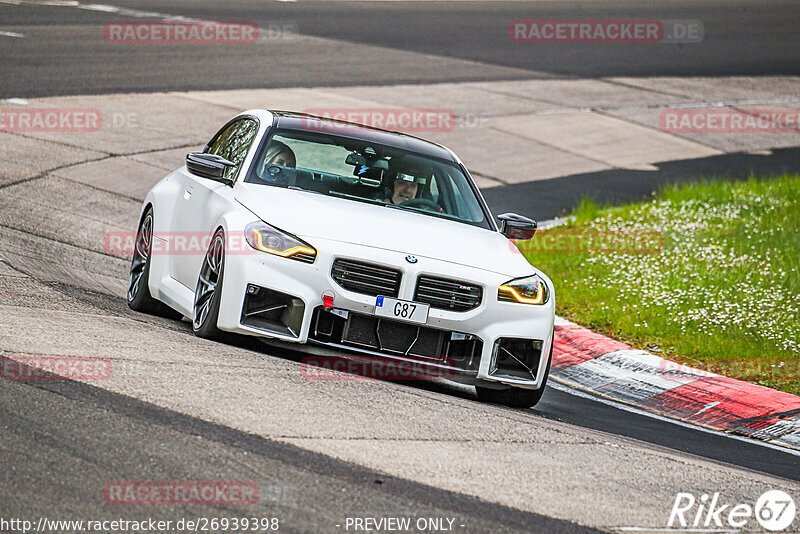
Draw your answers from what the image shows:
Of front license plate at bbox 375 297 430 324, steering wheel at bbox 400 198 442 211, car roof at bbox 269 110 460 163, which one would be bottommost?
front license plate at bbox 375 297 430 324

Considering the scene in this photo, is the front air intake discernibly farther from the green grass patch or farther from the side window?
the green grass patch

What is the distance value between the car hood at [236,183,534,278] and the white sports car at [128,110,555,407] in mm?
14

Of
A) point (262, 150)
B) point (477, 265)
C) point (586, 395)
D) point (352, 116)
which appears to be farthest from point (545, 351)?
point (352, 116)

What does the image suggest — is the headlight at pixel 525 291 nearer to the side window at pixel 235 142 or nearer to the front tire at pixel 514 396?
the front tire at pixel 514 396

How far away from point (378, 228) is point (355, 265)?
1.40 feet

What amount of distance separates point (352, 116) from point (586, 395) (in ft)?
36.6

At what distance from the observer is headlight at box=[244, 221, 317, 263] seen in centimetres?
715

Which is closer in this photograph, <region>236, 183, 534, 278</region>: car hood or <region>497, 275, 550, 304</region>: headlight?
<region>236, 183, 534, 278</region>: car hood

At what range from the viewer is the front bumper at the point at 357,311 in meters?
7.11

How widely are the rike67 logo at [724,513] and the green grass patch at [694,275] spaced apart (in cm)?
327

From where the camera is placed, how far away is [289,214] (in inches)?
A: 294

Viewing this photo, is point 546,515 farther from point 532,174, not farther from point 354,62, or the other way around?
point 354,62

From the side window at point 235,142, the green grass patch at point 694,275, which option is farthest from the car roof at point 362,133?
the green grass patch at point 694,275

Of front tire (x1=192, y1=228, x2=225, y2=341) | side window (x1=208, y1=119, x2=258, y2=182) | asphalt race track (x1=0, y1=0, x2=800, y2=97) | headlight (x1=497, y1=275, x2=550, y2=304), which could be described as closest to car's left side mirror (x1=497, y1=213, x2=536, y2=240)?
headlight (x1=497, y1=275, x2=550, y2=304)
